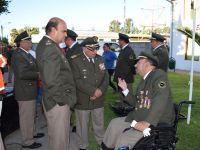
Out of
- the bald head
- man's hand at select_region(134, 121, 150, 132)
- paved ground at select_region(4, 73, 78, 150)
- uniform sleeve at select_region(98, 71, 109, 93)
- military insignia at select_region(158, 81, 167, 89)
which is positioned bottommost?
paved ground at select_region(4, 73, 78, 150)

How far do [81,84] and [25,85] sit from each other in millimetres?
977

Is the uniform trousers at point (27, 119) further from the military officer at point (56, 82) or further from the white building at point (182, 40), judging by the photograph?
the white building at point (182, 40)

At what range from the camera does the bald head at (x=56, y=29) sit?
14.2ft

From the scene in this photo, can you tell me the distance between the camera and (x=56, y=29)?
4.35 m

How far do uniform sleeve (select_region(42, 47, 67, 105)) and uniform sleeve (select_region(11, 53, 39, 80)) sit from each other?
147cm

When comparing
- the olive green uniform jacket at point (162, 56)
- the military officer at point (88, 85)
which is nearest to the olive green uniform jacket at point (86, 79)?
the military officer at point (88, 85)

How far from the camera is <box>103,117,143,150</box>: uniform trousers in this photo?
408 centimetres

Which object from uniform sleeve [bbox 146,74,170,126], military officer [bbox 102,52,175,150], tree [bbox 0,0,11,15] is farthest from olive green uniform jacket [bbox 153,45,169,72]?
tree [bbox 0,0,11,15]

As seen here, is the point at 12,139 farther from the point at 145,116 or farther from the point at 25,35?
the point at 145,116

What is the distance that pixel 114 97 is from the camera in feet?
37.7

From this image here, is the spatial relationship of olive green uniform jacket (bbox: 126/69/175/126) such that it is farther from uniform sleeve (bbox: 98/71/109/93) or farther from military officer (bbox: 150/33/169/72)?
military officer (bbox: 150/33/169/72)

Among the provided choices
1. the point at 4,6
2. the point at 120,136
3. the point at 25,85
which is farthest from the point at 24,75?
the point at 4,6

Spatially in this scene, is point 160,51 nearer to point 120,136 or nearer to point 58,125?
point 120,136

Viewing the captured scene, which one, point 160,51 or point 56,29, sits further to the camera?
point 160,51
